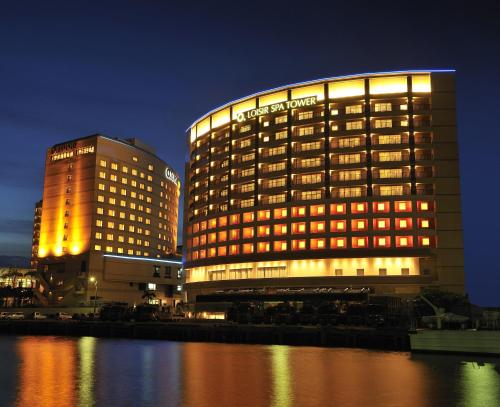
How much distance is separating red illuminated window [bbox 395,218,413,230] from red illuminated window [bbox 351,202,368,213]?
7.63 metres

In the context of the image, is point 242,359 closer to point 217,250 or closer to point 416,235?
point 416,235

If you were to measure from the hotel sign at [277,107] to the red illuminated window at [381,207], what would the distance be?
Answer: 29694 mm

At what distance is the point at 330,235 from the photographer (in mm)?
134875

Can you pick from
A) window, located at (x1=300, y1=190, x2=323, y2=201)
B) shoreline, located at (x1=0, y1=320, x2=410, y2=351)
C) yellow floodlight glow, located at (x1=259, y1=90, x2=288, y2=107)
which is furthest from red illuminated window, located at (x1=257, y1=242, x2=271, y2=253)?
shoreline, located at (x1=0, y1=320, x2=410, y2=351)

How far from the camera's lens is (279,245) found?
463ft

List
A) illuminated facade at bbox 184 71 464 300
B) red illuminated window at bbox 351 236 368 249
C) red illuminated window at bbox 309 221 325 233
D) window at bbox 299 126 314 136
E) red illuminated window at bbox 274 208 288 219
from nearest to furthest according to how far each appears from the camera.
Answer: illuminated facade at bbox 184 71 464 300 < red illuminated window at bbox 351 236 368 249 < red illuminated window at bbox 309 221 325 233 < red illuminated window at bbox 274 208 288 219 < window at bbox 299 126 314 136

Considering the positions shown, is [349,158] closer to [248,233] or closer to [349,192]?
[349,192]

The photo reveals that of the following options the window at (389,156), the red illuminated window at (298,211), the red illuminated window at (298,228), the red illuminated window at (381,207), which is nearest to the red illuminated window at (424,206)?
the red illuminated window at (381,207)

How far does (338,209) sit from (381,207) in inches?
389

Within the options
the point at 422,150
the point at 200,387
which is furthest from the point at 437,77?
the point at 200,387

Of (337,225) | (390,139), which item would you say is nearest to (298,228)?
(337,225)

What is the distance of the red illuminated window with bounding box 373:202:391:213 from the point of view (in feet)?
433

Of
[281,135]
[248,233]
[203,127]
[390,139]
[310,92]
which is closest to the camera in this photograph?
[390,139]

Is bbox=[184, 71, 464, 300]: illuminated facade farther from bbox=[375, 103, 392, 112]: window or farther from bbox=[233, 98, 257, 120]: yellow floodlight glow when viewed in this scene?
bbox=[233, 98, 257, 120]: yellow floodlight glow
